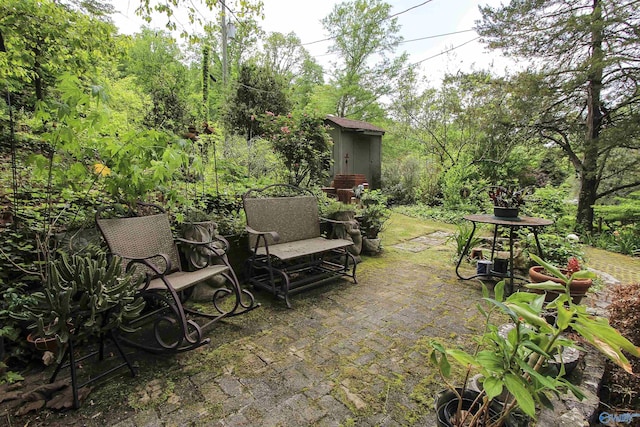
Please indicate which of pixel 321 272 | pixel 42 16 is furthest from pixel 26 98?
pixel 321 272

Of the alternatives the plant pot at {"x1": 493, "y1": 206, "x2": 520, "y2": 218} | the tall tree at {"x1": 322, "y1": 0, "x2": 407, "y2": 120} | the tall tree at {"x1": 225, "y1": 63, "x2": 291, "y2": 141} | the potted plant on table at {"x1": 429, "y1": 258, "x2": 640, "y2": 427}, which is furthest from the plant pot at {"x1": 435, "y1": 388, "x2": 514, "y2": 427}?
the tall tree at {"x1": 322, "y1": 0, "x2": 407, "y2": 120}

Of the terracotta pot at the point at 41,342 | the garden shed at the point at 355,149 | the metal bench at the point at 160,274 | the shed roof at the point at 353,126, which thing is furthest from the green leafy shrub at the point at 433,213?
the terracotta pot at the point at 41,342

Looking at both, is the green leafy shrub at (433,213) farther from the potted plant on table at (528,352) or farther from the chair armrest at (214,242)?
the potted plant on table at (528,352)

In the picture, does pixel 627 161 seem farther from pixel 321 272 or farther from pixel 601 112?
pixel 321 272

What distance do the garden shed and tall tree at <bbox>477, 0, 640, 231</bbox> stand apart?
4.64 metres

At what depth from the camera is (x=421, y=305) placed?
2.68m

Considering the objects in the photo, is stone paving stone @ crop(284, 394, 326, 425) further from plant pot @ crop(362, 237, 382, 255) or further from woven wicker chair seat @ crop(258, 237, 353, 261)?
plant pot @ crop(362, 237, 382, 255)

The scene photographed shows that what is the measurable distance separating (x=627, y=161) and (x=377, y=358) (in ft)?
24.4

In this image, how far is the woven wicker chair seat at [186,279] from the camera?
1963 millimetres

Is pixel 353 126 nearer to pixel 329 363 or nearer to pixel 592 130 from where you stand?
pixel 592 130

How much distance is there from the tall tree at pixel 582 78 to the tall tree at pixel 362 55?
31.6ft

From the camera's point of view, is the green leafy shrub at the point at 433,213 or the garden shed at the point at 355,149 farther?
the garden shed at the point at 355,149

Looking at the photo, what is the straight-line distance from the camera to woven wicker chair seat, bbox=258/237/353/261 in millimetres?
2752

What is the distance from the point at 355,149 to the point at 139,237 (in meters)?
9.26
